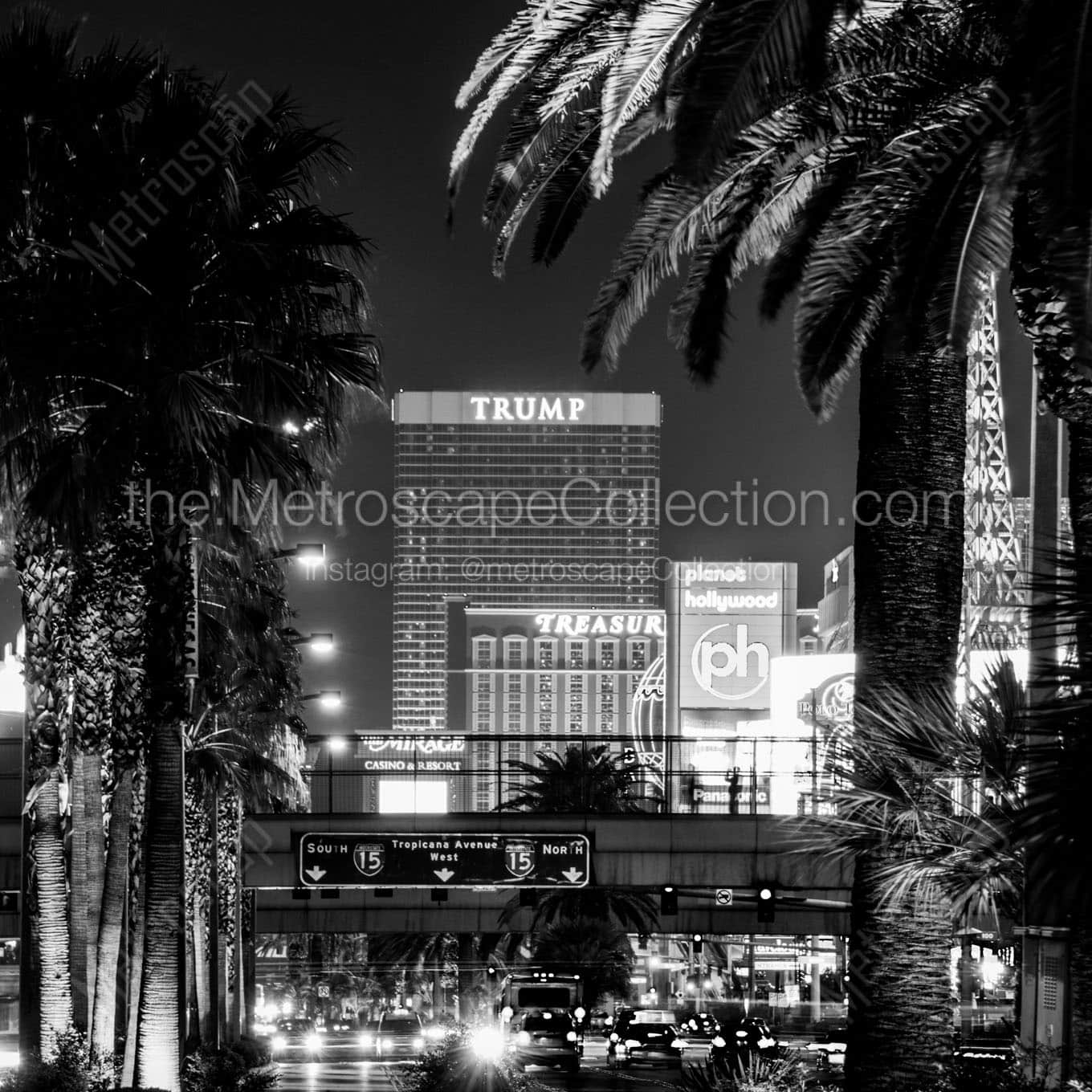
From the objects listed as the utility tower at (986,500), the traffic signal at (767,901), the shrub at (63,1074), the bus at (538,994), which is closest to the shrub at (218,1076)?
the shrub at (63,1074)

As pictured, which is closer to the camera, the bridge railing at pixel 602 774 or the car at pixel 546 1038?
the bridge railing at pixel 602 774

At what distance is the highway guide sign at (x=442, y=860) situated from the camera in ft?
150

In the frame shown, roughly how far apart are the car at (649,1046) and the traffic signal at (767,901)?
8.49 meters

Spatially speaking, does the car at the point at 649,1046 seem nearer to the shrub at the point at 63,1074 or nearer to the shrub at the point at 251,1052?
the shrub at the point at 251,1052

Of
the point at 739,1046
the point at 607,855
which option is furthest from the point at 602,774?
the point at 739,1046

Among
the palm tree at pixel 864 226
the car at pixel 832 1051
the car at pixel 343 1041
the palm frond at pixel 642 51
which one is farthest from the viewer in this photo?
the car at pixel 343 1041

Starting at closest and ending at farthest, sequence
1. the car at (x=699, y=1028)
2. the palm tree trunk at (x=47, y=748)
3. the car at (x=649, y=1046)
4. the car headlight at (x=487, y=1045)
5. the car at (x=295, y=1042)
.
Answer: the palm tree trunk at (x=47, y=748)
the car headlight at (x=487, y=1045)
the car at (x=649, y=1046)
the car at (x=699, y=1028)
the car at (x=295, y=1042)

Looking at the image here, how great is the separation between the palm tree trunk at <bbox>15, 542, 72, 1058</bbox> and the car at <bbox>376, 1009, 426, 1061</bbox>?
448 inches

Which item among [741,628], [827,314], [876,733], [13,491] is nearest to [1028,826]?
[876,733]

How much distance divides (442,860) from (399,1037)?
45.3 meters

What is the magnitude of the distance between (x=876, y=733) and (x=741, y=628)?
18462 centimetres

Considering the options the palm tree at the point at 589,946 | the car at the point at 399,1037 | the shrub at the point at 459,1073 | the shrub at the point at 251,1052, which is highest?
the shrub at the point at 459,1073

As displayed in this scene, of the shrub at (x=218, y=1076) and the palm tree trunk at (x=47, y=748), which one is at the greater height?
the palm tree trunk at (x=47, y=748)

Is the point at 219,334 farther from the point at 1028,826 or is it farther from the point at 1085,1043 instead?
the point at 1028,826
